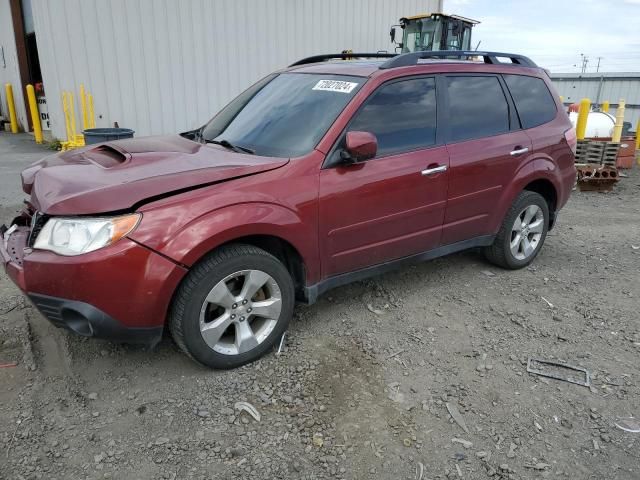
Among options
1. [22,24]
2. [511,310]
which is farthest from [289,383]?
[22,24]

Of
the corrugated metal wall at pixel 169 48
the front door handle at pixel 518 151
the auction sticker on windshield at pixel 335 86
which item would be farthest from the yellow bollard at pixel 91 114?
the front door handle at pixel 518 151

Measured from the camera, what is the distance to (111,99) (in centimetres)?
1067

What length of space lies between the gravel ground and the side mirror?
121 centimetres

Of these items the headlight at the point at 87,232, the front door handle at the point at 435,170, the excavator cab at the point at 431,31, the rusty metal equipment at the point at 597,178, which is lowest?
the rusty metal equipment at the point at 597,178

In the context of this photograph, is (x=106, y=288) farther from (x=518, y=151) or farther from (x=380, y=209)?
(x=518, y=151)

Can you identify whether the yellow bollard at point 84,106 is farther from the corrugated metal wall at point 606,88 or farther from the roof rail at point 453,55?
the corrugated metal wall at point 606,88

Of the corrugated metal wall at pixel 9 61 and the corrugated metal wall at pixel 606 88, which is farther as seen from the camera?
the corrugated metal wall at pixel 606 88

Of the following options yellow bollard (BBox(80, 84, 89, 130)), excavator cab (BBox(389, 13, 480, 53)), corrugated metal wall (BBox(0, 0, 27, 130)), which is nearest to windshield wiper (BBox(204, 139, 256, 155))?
yellow bollard (BBox(80, 84, 89, 130))

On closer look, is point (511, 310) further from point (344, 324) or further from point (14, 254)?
point (14, 254)

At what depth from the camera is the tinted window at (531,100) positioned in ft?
14.3

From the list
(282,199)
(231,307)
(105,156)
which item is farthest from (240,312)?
(105,156)

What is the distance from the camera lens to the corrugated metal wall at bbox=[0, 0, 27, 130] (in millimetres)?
13633

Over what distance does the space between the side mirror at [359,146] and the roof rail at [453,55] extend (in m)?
0.72

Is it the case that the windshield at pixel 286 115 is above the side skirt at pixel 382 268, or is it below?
above
